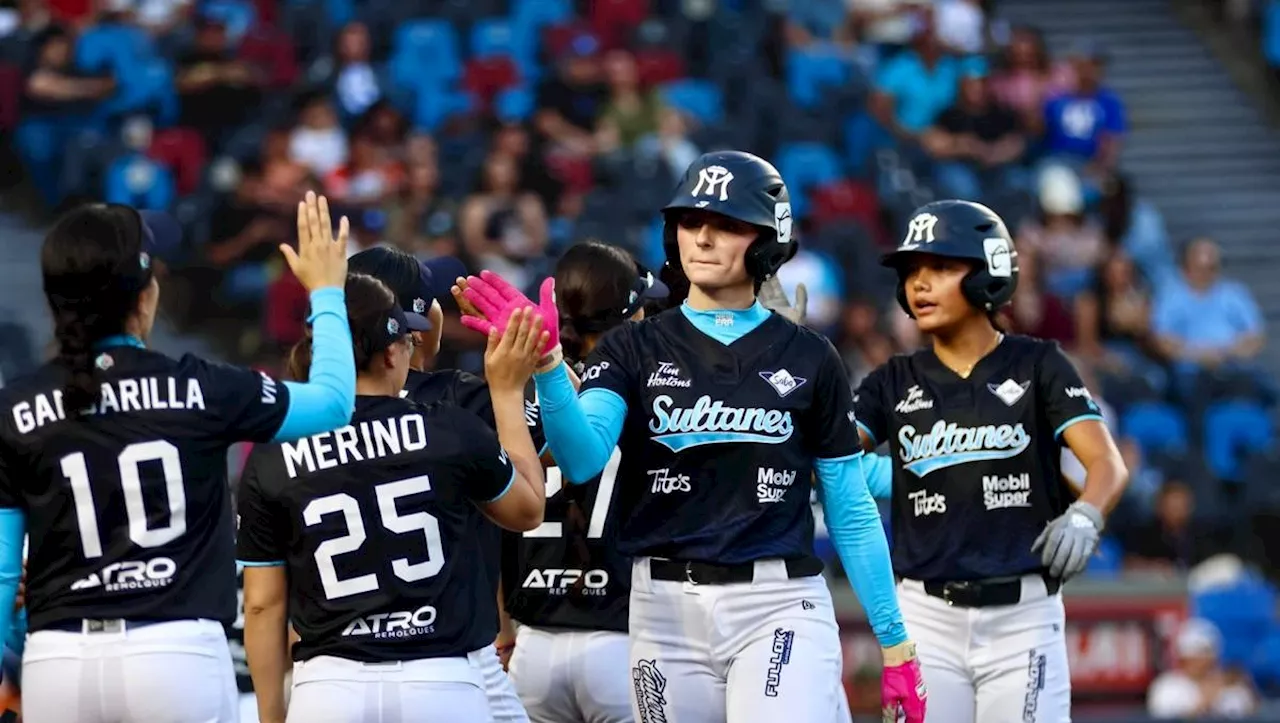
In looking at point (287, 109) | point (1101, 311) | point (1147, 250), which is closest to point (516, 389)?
point (287, 109)

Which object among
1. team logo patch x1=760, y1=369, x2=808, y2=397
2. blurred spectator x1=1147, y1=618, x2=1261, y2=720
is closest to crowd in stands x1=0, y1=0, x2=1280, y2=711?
blurred spectator x1=1147, y1=618, x2=1261, y2=720

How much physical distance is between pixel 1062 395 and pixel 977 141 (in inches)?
419

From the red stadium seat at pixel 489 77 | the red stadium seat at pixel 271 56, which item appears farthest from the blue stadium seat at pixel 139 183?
the red stadium seat at pixel 489 77

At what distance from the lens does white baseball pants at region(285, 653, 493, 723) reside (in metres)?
5.12

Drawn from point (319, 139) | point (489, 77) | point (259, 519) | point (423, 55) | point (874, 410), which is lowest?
point (874, 410)

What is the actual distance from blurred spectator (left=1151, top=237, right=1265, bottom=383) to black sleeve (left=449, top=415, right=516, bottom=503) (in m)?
11.4

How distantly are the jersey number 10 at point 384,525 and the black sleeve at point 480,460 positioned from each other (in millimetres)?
117

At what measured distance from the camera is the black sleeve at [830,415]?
573 centimetres

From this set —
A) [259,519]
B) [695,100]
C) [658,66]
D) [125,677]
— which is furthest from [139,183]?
[125,677]

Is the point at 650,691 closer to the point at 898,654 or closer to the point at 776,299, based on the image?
the point at 898,654

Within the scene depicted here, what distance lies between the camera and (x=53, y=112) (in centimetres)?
1455

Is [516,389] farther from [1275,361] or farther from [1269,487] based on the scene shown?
[1275,361]

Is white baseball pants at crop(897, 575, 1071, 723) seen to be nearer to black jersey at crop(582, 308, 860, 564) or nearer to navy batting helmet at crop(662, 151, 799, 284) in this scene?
black jersey at crop(582, 308, 860, 564)

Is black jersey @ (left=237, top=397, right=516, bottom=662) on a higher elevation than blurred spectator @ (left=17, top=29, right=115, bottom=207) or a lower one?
lower
